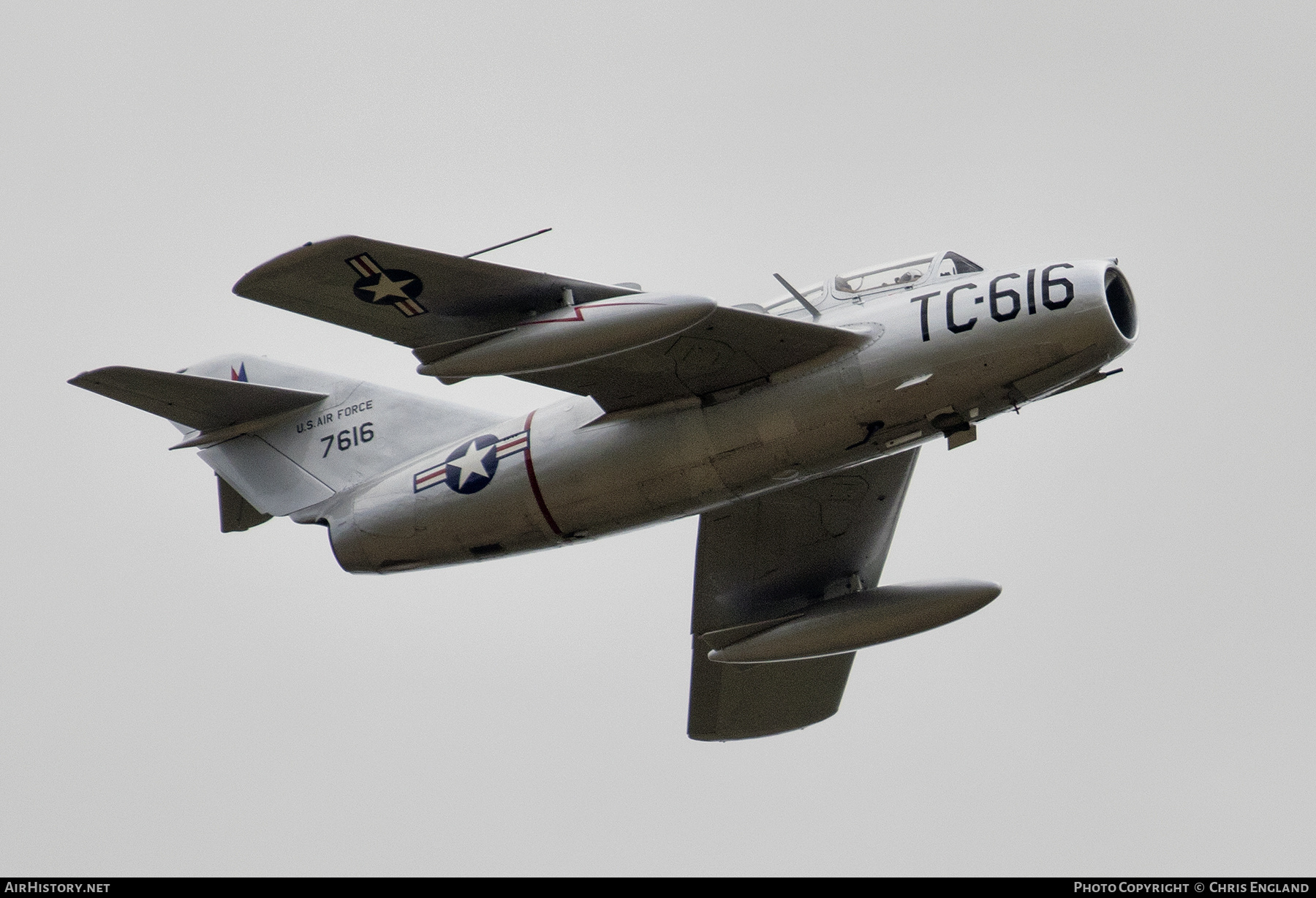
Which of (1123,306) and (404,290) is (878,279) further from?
(404,290)

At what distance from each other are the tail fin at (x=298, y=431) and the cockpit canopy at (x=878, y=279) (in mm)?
4037

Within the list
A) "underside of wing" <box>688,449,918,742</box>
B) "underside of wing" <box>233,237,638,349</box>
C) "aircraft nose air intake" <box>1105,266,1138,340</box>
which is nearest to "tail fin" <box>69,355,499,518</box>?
"underside of wing" <box>233,237,638,349</box>

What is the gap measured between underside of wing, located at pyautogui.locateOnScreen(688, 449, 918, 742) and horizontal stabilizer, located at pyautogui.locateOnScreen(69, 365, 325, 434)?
5061mm

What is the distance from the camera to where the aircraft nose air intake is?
14.0 m

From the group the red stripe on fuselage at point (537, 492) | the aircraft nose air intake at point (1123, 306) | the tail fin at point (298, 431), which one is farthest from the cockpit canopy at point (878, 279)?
the tail fin at point (298, 431)

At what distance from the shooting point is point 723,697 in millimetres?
19062

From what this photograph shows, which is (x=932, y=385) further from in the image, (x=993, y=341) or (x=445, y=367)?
(x=445, y=367)

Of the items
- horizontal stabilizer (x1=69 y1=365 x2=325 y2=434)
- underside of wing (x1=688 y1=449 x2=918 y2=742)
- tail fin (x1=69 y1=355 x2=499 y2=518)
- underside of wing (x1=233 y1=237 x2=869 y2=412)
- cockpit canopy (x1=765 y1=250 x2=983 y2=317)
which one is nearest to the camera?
underside of wing (x1=233 y1=237 x2=869 y2=412)

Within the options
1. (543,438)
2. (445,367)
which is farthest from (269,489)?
(445,367)

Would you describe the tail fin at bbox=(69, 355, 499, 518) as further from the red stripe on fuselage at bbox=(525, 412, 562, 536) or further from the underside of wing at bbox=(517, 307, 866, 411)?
the underside of wing at bbox=(517, 307, 866, 411)

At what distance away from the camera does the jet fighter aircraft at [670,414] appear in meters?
13.6

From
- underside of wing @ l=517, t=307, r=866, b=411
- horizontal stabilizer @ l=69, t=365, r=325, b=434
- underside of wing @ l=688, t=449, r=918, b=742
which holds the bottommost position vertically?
underside of wing @ l=688, t=449, r=918, b=742

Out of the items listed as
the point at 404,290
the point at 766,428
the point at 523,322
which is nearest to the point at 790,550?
the point at 766,428
